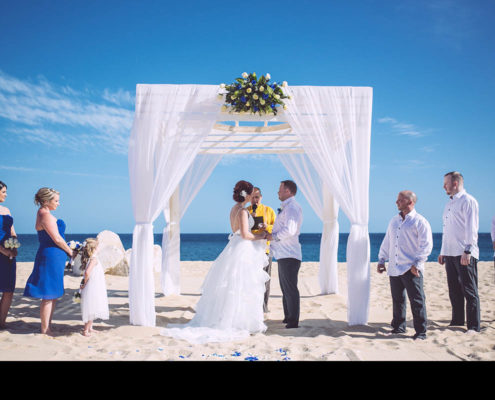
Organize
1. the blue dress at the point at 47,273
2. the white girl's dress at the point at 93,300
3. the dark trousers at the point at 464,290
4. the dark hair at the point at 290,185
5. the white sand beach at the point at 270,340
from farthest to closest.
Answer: the dark hair at the point at 290,185, the dark trousers at the point at 464,290, the white girl's dress at the point at 93,300, the blue dress at the point at 47,273, the white sand beach at the point at 270,340

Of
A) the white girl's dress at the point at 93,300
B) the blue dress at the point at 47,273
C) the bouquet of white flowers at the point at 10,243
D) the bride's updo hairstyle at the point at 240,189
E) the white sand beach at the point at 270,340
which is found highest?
the bride's updo hairstyle at the point at 240,189

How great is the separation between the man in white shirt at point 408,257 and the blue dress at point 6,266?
430 cm

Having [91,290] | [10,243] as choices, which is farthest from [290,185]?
[10,243]

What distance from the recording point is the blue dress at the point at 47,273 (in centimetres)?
372

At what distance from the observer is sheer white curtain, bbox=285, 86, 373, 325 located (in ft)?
14.8

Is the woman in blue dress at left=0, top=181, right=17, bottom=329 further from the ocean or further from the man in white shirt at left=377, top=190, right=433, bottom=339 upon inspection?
the ocean

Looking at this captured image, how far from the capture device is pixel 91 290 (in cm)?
386

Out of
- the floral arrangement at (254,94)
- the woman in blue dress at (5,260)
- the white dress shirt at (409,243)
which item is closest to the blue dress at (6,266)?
the woman in blue dress at (5,260)

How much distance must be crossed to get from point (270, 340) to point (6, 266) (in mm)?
3091

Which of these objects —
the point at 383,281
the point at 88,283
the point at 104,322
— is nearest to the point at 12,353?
the point at 88,283

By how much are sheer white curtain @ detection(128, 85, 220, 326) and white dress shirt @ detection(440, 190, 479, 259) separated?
3.14m

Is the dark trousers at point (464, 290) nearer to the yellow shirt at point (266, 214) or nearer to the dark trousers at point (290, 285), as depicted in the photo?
the dark trousers at point (290, 285)

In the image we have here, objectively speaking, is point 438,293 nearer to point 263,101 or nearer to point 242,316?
point 242,316

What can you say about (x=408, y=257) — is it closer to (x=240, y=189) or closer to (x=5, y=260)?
(x=240, y=189)
